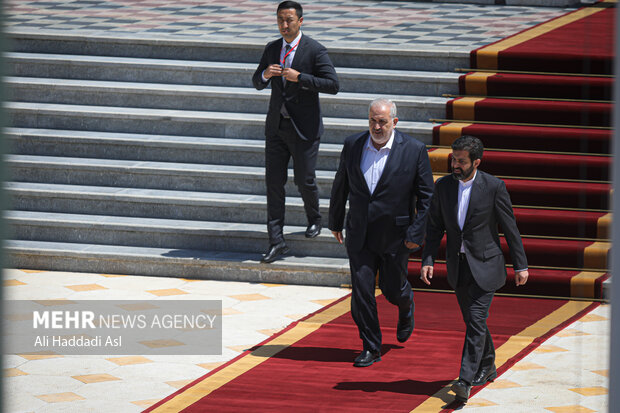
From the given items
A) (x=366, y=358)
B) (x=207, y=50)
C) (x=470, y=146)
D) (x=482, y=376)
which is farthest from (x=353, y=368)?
(x=207, y=50)

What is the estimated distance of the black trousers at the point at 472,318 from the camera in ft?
17.7

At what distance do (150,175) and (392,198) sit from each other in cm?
385

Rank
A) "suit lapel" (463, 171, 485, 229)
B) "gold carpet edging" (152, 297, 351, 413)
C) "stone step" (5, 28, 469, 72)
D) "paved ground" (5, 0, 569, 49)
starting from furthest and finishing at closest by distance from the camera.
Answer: "paved ground" (5, 0, 569, 49), "stone step" (5, 28, 469, 72), "gold carpet edging" (152, 297, 351, 413), "suit lapel" (463, 171, 485, 229)

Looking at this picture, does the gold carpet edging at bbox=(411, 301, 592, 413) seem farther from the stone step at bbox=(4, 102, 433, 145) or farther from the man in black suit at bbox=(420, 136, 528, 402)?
the stone step at bbox=(4, 102, 433, 145)

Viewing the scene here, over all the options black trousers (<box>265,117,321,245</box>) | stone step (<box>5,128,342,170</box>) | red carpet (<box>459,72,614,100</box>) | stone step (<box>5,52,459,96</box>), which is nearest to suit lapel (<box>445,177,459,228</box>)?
black trousers (<box>265,117,321,245</box>)

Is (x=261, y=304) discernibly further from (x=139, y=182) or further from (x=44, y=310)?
(x=139, y=182)

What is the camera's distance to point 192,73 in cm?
1027

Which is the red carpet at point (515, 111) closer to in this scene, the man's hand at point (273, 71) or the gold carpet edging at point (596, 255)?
the man's hand at point (273, 71)

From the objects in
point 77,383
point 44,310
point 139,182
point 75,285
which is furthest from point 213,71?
point 77,383

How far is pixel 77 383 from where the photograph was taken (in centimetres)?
590

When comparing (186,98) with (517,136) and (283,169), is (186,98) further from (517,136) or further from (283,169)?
(517,136)

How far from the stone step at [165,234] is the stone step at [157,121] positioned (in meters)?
1.12

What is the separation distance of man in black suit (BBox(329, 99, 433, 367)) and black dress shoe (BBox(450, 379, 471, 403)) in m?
0.79

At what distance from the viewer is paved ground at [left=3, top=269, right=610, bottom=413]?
552 cm
